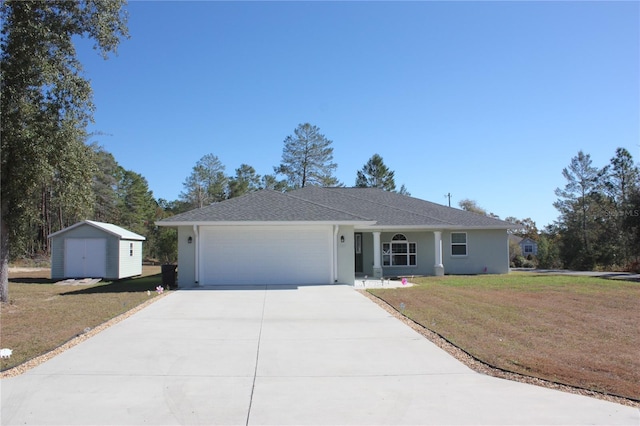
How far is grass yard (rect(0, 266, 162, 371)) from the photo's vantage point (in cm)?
788

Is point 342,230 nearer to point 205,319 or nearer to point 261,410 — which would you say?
point 205,319

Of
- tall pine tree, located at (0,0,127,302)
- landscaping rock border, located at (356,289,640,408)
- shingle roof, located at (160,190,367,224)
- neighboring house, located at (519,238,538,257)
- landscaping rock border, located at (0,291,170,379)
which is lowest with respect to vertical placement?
landscaping rock border, located at (356,289,640,408)

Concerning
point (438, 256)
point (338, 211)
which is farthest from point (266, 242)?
point (438, 256)

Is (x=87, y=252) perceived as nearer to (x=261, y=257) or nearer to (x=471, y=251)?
(x=261, y=257)

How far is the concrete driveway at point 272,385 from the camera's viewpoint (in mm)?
4828

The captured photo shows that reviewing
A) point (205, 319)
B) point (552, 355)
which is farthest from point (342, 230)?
point (552, 355)

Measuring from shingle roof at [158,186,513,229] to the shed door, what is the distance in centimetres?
757

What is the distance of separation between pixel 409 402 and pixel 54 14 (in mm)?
13579

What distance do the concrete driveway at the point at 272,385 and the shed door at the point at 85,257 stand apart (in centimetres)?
1473

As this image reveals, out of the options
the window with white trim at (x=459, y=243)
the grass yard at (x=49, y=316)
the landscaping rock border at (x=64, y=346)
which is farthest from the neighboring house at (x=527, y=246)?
the landscaping rock border at (x=64, y=346)

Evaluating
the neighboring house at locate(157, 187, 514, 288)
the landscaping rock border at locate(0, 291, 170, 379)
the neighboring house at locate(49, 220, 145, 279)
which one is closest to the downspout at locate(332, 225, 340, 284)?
the neighboring house at locate(157, 187, 514, 288)

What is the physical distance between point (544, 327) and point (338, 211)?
9736 millimetres

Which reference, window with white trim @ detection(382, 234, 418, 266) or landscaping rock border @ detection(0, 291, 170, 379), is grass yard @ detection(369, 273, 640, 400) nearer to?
window with white trim @ detection(382, 234, 418, 266)

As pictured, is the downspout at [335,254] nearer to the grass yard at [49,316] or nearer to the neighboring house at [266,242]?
the neighboring house at [266,242]
